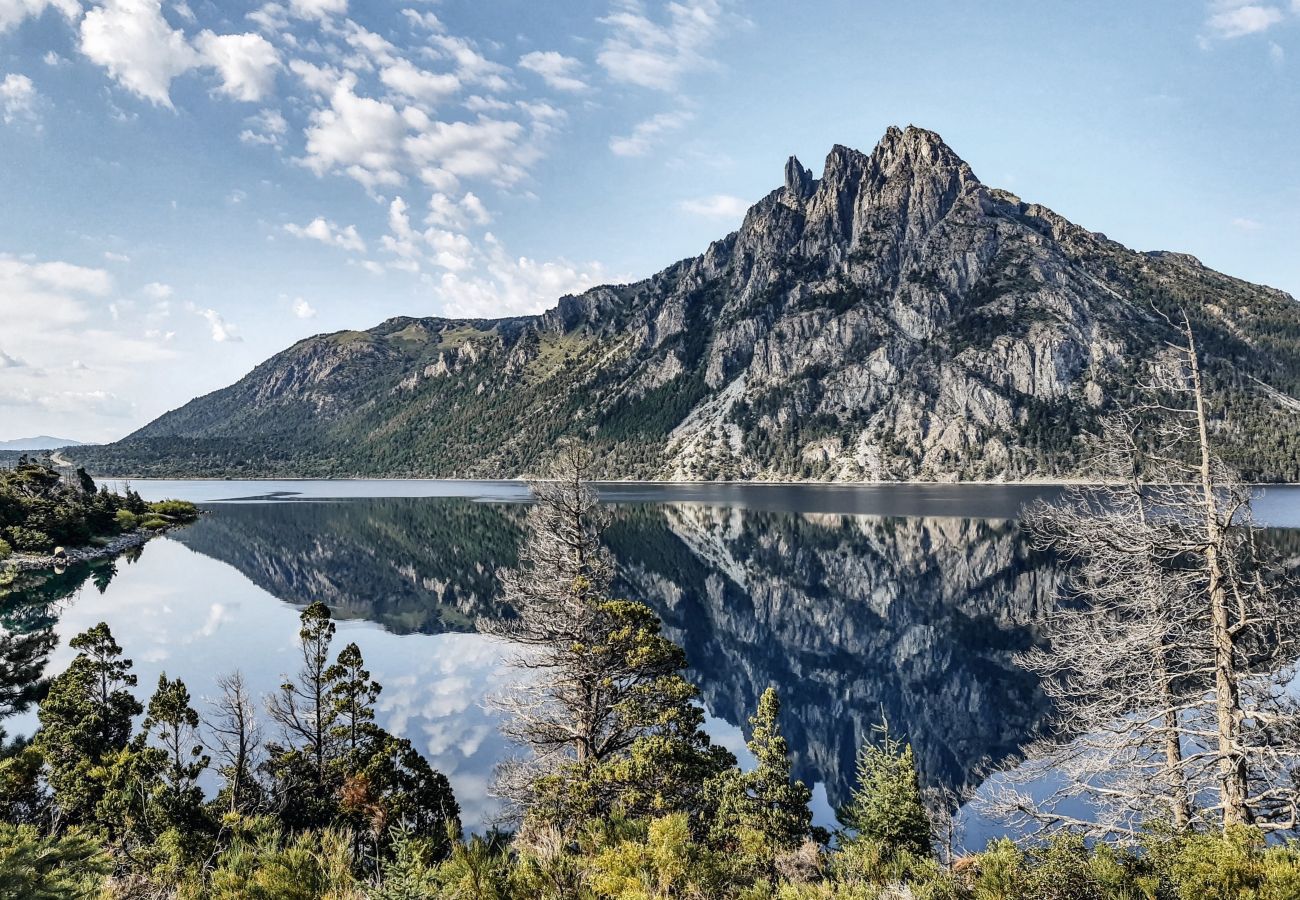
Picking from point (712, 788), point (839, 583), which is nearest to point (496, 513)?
point (839, 583)

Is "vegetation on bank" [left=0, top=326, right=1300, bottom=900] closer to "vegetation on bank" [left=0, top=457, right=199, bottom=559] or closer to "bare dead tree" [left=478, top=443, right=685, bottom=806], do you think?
"bare dead tree" [left=478, top=443, right=685, bottom=806]

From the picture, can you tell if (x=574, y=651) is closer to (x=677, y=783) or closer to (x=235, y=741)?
(x=677, y=783)

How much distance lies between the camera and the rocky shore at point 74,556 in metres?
81.5

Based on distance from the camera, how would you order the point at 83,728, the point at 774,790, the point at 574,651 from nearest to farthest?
the point at 774,790 → the point at 574,651 → the point at 83,728

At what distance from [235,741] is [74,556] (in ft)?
281

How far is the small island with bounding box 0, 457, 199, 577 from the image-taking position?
87.9 meters

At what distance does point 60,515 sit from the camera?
97.9 meters

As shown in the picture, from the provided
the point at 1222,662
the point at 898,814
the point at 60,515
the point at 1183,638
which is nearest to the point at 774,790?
the point at 898,814

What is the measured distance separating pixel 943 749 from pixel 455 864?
29815mm

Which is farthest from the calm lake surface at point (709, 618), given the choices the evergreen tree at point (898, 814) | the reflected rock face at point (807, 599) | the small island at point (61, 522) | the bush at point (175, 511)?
the bush at point (175, 511)

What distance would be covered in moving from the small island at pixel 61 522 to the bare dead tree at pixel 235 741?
235 ft

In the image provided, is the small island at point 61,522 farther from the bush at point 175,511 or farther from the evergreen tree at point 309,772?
the evergreen tree at point 309,772

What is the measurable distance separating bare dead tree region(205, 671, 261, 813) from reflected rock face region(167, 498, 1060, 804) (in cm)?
918

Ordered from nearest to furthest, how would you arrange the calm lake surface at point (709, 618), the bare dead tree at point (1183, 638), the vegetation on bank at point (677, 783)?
the vegetation on bank at point (677, 783)
the bare dead tree at point (1183, 638)
the calm lake surface at point (709, 618)
